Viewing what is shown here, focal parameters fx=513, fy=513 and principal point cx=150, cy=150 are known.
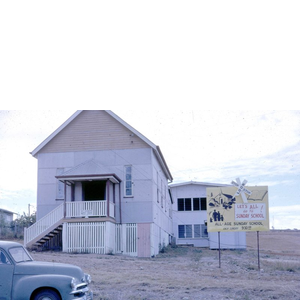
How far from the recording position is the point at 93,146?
21203mm

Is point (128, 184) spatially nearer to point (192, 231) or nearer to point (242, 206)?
point (242, 206)

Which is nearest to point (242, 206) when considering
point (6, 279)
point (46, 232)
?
point (46, 232)

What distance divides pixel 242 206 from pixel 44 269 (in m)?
9.54

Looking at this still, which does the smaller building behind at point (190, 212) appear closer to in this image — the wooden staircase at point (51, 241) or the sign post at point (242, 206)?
the wooden staircase at point (51, 241)

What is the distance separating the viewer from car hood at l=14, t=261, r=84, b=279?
29.7ft

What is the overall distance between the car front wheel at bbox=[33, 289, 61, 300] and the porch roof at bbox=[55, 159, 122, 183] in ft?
35.9

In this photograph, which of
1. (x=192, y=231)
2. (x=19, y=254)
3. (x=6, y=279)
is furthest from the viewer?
(x=192, y=231)

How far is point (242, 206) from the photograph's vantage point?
56.7 feet

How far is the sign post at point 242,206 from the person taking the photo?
17.3m

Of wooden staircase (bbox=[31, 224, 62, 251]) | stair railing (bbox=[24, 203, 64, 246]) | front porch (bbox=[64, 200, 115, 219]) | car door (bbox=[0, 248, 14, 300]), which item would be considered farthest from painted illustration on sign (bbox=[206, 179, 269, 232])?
car door (bbox=[0, 248, 14, 300])
